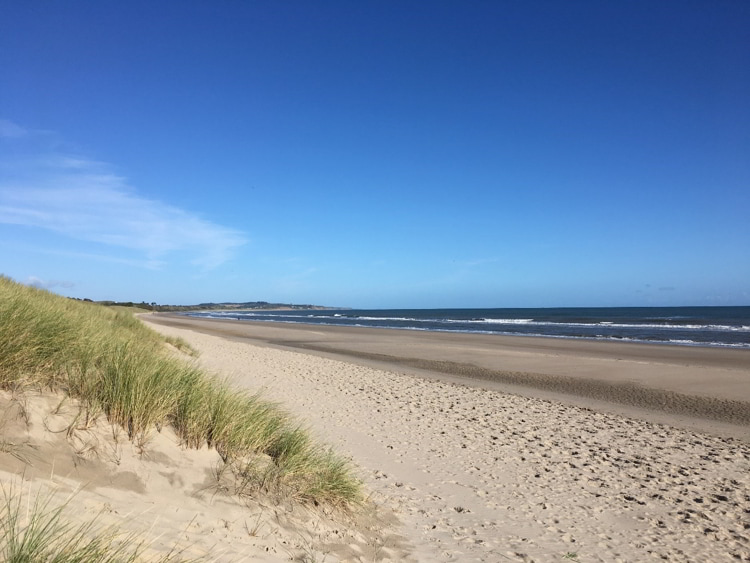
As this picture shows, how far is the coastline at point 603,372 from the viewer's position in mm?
12227

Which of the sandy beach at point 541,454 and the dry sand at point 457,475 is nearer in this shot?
the dry sand at point 457,475

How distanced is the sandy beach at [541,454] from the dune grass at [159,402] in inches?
38.3

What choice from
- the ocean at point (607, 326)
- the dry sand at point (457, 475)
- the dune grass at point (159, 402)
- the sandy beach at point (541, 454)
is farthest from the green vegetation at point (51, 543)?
the ocean at point (607, 326)

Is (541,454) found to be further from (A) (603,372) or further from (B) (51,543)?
(A) (603,372)

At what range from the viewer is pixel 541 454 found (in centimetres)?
774

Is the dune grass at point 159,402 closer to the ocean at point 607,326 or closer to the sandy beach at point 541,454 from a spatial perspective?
A: the sandy beach at point 541,454

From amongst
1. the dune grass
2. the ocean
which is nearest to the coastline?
the ocean

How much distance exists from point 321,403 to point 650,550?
24.7 feet

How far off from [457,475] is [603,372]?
13524mm

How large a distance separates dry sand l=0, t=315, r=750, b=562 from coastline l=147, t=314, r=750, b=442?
14cm

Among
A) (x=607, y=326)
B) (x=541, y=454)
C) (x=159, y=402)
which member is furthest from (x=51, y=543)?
(x=607, y=326)

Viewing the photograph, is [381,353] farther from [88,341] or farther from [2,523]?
[2,523]

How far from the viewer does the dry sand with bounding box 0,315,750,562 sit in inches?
144

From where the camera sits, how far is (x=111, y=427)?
4.23 m
